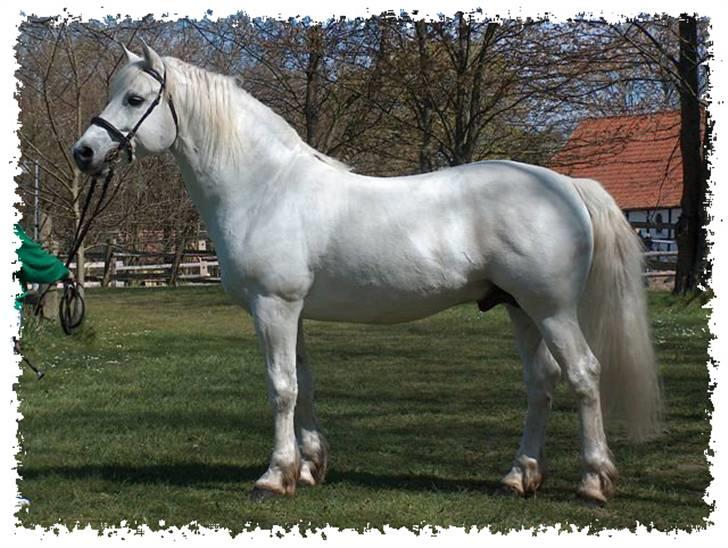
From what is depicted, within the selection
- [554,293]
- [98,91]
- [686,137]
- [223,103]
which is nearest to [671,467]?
[554,293]

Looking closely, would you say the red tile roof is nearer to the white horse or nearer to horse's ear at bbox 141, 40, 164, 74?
the white horse

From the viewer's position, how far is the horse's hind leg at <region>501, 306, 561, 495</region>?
16.5 ft

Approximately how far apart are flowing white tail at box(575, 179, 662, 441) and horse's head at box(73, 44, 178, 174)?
7.56 feet

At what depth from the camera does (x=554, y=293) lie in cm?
473

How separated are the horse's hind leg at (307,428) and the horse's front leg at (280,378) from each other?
12.5 inches

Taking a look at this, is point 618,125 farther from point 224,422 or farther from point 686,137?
point 224,422

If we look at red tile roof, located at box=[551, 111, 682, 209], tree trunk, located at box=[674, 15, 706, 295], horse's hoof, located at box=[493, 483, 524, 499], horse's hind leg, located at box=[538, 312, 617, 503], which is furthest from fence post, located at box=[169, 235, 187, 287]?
horse's hind leg, located at box=[538, 312, 617, 503]

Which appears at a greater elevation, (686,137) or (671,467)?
(686,137)

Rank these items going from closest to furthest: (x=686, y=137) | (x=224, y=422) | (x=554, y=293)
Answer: (x=554, y=293)
(x=224, y=422)
(x=686, y=137)

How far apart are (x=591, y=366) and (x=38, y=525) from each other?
286cm

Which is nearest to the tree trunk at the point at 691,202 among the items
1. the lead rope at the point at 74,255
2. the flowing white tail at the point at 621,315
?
the lead rope at the point at 74,255

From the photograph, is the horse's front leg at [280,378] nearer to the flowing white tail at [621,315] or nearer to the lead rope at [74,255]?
the lead rope at [74,255]

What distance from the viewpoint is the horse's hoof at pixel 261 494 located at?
486 centimetres

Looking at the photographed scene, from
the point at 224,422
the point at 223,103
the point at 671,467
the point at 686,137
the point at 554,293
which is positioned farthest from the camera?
the point at 686,137
